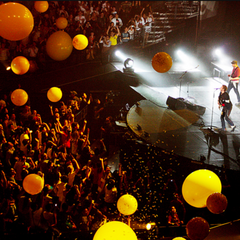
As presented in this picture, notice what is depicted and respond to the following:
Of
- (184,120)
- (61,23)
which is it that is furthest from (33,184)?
(61,23)

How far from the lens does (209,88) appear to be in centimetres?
1013

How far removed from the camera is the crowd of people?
1057 centimetres

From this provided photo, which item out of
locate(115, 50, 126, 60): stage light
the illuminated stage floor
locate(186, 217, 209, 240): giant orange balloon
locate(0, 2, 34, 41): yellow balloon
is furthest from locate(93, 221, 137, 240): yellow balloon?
locate(115, 50, 126, 60): stage light

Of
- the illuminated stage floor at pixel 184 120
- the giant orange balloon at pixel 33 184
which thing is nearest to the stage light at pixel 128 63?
the illuminated stage floor at pixel 184 120

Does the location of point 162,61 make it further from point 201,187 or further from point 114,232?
point 114,232

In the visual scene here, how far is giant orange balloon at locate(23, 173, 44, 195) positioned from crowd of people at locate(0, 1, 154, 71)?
6.55 meters

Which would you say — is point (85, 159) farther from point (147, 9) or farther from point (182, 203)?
point (147, 9)

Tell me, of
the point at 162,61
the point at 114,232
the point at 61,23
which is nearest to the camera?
the point at 114,232

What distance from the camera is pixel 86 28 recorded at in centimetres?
1102

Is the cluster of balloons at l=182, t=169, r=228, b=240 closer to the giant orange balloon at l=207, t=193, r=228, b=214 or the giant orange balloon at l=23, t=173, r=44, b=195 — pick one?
the giant orange balloon at l=207, t=193, r=228, b=214

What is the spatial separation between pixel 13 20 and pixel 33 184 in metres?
2.49

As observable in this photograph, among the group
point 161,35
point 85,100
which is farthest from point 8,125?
point 161,35

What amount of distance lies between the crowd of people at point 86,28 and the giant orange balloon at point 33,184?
258 inches

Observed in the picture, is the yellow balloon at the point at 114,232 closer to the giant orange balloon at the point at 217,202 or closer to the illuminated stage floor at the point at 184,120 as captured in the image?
the giant orange balloon at the point at 217,202
